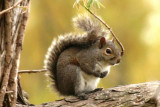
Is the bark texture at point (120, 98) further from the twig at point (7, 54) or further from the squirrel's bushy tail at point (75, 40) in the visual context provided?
the squirrel's bushy tail at point (75, 40)

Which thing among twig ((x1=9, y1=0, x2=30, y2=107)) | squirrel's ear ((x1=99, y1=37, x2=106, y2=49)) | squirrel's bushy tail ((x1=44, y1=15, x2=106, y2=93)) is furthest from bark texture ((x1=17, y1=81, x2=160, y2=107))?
squirrel's ear ((x1=99, y1=37, x2=106, y2=49))

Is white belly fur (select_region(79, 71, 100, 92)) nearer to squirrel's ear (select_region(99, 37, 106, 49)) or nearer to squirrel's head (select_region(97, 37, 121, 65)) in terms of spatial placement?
squirrel's head (select_region(97, 37, 121, 65))

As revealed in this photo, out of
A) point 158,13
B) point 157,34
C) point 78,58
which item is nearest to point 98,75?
point 78,58

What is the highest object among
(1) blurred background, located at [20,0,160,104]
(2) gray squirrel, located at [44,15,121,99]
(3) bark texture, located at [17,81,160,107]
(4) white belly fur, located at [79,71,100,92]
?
(1) blurred background, located at [20,0,160,104]

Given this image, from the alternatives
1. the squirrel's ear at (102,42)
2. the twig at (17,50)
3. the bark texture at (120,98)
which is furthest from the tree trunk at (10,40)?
the squirrel's ear at (102,42)

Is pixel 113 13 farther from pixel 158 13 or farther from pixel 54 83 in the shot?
pixel 54 83

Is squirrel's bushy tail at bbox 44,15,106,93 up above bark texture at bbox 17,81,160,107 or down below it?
above
